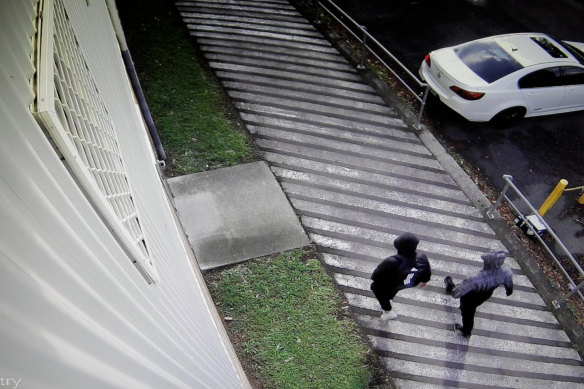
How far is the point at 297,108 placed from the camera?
8609 mm

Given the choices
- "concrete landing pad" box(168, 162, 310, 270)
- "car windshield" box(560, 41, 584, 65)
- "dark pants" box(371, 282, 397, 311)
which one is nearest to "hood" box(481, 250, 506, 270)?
"dark pants" box(371, 282, 397, 311)

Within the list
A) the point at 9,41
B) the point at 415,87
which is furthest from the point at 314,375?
the point at 415,87

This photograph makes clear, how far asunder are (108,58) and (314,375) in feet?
14.1

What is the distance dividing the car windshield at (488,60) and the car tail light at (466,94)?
306 millimetres

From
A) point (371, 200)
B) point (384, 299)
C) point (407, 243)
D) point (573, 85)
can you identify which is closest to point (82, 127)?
point (407, 243)

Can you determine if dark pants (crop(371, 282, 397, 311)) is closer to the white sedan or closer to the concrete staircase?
the concrete staircase

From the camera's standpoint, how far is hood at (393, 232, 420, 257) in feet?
15.3

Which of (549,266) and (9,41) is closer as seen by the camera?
(9,41)

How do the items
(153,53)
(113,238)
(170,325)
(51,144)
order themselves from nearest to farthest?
(51,144) < (113,238) < (170,325) < (153,53)

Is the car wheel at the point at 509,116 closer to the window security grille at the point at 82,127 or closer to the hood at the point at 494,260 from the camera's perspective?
the hood at the point at 494,260

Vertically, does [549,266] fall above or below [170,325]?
below

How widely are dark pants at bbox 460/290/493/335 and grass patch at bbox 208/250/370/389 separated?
130 centimetres

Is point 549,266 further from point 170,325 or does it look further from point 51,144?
point 51,144

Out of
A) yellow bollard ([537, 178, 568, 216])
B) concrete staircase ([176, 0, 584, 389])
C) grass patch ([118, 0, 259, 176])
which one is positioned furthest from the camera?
grass patch ([118, 0, 259, 176])
